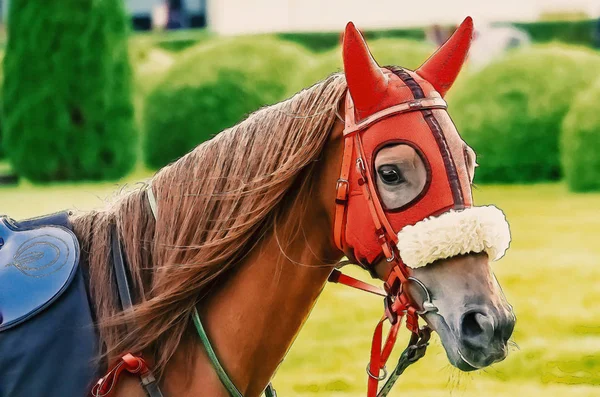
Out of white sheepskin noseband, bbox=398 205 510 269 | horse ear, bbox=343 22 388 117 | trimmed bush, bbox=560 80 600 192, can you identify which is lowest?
trimmed bush, bbox=560 80 600 192

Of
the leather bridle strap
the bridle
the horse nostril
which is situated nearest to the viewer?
the horse nostril

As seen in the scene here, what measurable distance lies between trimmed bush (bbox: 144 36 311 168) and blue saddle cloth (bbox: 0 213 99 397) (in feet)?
36.3

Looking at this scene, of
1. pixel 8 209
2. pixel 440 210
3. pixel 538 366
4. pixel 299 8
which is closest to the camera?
pixel 440 210

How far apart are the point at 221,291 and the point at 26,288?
1.40 feet

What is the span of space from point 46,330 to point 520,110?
32.2 ft

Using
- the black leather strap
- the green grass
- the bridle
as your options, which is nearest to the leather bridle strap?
the bridle

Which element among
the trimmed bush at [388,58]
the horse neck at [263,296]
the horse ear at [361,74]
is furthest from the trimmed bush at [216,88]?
the horse ear at [361,74]

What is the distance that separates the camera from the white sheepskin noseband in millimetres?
1935

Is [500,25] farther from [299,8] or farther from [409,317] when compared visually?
[409,317]

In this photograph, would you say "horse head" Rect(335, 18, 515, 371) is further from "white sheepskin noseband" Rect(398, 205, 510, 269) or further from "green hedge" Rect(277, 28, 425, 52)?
"green hedge" Rect(277, 28, 425, 52)

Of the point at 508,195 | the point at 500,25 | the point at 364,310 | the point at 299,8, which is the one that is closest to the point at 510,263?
the point at 364,310

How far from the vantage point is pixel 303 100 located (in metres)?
2.17

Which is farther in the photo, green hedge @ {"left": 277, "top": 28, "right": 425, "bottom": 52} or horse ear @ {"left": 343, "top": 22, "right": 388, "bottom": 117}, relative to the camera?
green hedge @ {"left": 277, "top": 28, "right": 425, "bottom": 52}

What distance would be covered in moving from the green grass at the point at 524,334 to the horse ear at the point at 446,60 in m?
1.50
